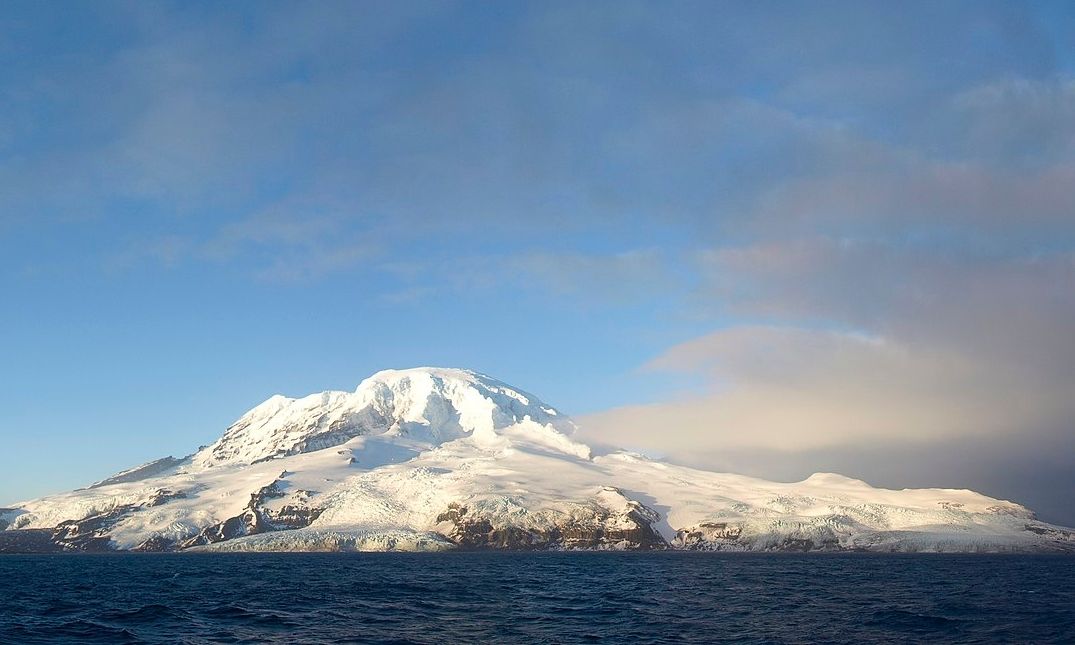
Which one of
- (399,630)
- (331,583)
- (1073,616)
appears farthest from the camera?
(331,583)

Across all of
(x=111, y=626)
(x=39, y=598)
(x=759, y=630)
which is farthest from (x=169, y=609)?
(x=759, y=630)

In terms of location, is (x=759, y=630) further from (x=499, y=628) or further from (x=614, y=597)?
(x=614, y=597)

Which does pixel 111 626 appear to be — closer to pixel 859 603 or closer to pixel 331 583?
pixel 331 583

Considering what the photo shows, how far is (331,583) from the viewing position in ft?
472

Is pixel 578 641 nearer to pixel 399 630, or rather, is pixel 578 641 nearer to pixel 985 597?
pixel 399 630

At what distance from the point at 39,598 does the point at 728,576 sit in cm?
12307

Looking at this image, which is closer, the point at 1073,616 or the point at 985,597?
the point at 1073,616

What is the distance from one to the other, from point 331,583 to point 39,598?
147 ft

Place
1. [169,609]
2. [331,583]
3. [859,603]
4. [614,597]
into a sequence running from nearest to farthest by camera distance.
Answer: [169,609]
[859,603]
[614,597]
[331,583]

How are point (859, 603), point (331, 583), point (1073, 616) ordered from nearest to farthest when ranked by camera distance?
1. point (1073, 616)
2. point (859, 603)
3. point (331, 583)

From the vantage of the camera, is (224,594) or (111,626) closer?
(111,626)

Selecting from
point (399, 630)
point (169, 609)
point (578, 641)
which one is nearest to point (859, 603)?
point (578, 641)

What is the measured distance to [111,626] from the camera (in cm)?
8012

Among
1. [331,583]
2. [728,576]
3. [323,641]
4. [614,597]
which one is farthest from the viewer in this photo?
[728,576]
